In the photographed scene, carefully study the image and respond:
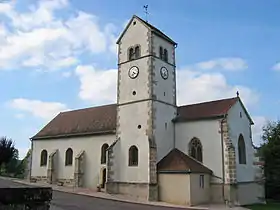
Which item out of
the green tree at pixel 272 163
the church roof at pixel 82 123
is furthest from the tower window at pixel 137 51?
the green tree at pixel 272 163

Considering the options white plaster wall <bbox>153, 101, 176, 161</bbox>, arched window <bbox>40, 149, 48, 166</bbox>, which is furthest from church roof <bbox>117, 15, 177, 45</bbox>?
arched window <bbox>40, 149, 48, 166</bbox>

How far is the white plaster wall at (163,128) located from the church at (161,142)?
0.09 metres

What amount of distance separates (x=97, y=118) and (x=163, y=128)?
10.1m

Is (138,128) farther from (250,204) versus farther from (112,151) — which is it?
(250,204)

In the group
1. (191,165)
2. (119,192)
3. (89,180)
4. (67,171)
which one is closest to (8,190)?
(191,165)

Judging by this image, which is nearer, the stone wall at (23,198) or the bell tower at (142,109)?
the stone wall at (23,198)

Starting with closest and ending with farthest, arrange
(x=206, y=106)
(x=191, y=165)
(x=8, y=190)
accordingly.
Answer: (x=8, y=190), (x=191, y=165), (x=206, y=106)

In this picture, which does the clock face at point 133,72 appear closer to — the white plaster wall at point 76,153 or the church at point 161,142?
the church at point 161,142

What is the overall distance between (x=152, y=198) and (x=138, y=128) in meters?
6.04

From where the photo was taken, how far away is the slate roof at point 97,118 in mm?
27969

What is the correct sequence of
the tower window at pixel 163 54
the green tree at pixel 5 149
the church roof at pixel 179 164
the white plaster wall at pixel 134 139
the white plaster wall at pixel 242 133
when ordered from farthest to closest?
1. the tower window at pixel 163 54
2. the white plaster wall at pixel 242 133
3. the white plaster wall at pixel 134 139
4. the church roof at pixel 179 164
5. the green tree at pixel 5 149

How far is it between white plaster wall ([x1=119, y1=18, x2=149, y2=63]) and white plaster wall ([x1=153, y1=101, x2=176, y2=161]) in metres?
5.39

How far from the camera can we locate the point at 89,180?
105ft

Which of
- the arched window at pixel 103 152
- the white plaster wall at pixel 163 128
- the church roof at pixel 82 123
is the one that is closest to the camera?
the white plaster wall at pixel 163 128
